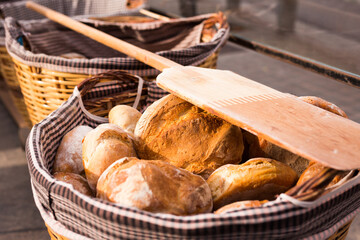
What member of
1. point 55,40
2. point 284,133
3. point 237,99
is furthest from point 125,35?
point 284,133

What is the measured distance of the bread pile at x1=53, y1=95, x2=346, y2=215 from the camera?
0.49 m

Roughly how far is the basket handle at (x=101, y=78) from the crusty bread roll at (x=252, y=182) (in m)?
0.42

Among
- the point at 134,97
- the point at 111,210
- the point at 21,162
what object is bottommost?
the point at 21,162

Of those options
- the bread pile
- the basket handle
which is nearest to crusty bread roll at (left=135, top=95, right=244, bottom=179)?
the bread pile

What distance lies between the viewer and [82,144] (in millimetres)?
687

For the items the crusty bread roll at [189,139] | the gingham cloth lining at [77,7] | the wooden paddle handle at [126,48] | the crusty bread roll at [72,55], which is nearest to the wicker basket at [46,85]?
the wooden paddle handle at [126,48]

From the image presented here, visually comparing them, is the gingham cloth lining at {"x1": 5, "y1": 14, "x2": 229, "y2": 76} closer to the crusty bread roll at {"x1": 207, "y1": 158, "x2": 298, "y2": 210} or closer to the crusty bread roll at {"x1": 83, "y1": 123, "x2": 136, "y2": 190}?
the crusty bread roll at {"x1": 83, "y1": 123, "x2": 136, "y2": 190}

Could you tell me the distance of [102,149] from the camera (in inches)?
23.8

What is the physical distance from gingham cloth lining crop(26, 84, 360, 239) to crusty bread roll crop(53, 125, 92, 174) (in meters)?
0.13

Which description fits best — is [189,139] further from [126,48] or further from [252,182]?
[126,48]

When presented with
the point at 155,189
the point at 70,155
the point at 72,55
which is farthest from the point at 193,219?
the point at 72,55

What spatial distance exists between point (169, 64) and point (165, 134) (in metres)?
0.22

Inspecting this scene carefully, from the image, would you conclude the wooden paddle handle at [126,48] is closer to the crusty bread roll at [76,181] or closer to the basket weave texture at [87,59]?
the basket weave texture at [87,59]

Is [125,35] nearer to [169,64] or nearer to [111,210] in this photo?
[169,64]
